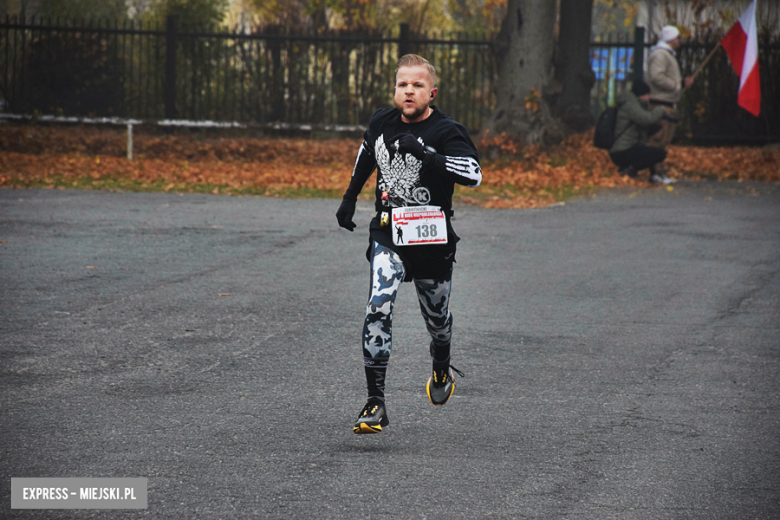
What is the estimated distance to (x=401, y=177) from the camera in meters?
4.17

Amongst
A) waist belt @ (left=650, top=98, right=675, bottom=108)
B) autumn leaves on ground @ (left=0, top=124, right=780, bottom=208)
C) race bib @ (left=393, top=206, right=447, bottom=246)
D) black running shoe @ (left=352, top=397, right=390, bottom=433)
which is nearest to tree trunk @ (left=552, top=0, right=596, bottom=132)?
autumn leaves on ground @ (left=0, top=124, right=780, bottom=208)

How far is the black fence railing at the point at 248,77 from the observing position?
733 inches

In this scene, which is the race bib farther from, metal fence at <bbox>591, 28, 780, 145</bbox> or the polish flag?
metal fence at <bbox>591, 28, 780, 145</bbox>

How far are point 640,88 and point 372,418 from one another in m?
11.3

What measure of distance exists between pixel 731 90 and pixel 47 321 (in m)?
17.4

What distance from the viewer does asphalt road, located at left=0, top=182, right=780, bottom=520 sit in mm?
3439

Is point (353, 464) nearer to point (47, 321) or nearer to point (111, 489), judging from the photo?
point (111, 489)

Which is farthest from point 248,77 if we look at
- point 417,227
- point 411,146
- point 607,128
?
point 411,146

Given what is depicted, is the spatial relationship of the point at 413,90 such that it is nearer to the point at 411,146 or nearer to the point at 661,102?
the point at 411,146

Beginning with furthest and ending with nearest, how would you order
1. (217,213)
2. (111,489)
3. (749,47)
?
(749,47) < (217,213) < (111,489)

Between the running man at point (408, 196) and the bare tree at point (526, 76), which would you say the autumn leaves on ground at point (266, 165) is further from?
the running man at point (408, 196)

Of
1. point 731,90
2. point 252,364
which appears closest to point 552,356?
point 252,364

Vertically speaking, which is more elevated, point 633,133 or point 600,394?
point 633,133

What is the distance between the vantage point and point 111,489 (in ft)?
11.0
